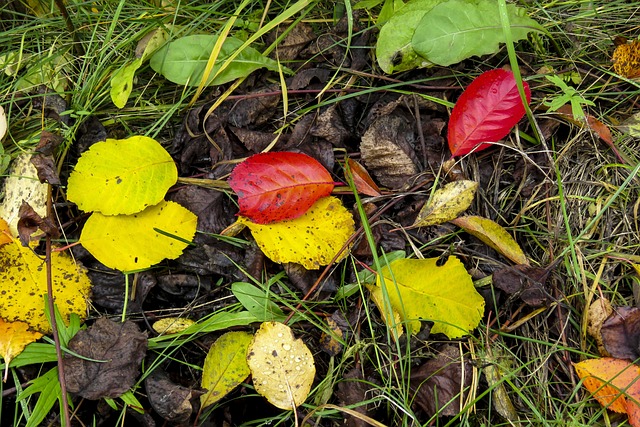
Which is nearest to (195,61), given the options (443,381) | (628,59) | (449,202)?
(449,202)

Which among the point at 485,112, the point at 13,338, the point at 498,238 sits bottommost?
the point at 13,338

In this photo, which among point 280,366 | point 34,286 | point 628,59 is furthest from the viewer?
point 628,59

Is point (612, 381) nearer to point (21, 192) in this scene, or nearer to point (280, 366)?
point (280, 366)

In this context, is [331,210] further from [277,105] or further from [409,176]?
[277,105]

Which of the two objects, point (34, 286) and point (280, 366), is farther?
point (34, 286)

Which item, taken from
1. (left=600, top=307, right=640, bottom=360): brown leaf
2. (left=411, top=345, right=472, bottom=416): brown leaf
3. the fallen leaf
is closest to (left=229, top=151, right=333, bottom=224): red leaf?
(left=411, top=345, right=472, bottom=416): brown leaf

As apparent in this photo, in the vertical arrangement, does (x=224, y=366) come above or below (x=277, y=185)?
below

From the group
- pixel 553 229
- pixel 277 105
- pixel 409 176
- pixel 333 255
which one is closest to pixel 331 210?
pixel 333 255
